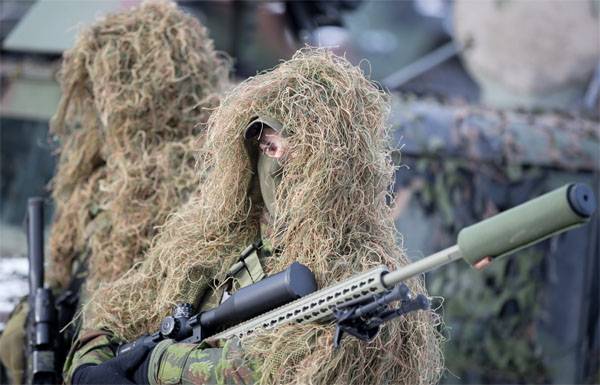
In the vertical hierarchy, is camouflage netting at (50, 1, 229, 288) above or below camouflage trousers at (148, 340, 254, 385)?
above

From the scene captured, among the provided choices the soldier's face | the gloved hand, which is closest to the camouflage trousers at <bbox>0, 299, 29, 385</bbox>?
the gloved hand

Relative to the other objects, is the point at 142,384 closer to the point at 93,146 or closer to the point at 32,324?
the point at 32,324

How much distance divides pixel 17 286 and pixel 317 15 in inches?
141

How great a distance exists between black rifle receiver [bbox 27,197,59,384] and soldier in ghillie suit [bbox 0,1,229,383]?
0.10m

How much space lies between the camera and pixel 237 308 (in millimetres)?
3195

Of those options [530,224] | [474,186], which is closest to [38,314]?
[530,224]

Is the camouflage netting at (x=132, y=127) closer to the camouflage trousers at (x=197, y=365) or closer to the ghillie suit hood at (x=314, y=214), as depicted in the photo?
the ghillie suit hood at (x=314, y=214)

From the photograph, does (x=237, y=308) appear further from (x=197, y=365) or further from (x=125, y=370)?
(x=125, y=370)

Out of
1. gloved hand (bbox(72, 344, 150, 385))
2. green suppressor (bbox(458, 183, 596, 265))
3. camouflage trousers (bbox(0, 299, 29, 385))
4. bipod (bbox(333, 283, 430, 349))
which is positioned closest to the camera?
green suppressor (bbox(458, 183, 596, 265))

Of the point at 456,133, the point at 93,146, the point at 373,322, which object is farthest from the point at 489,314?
the point at 373,322

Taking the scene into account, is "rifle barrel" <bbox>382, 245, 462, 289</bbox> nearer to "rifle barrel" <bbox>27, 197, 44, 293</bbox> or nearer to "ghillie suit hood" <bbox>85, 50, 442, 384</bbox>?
"ghillie suit hood" <bbox>85, 50, 442, 384</bbox>

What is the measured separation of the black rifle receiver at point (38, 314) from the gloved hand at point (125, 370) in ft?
2.57

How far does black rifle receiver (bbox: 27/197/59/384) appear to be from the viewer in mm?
4059

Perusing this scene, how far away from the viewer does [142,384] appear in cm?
328
